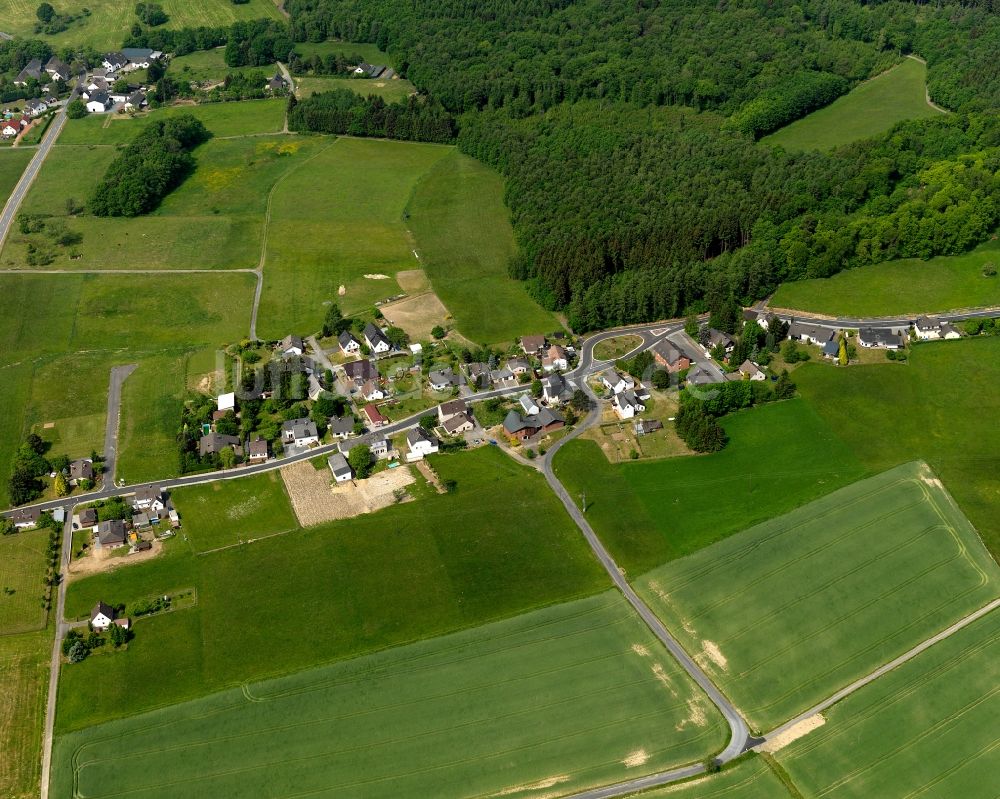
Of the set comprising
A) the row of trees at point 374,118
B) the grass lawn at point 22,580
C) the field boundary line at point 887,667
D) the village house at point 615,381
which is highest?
the row of trees at point 374,118

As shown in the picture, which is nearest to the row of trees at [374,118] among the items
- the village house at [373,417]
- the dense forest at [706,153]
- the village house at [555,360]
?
the dense forest at [706,153]

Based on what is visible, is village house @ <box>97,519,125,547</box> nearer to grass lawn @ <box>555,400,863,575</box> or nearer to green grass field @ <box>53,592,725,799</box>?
green grass field @ <box>53,592,725,799</box>

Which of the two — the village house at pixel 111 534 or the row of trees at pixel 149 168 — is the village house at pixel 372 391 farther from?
the row of trees at pixel 149 168

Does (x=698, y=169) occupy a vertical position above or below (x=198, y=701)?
above

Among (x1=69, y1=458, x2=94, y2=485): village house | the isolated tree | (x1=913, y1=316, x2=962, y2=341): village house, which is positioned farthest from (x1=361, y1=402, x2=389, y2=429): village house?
(x1=913, y1=316, x2=962, y2=341): village house

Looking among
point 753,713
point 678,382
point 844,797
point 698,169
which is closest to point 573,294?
point 678,382

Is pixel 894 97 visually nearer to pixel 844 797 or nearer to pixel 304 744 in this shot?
pixel 844 797
